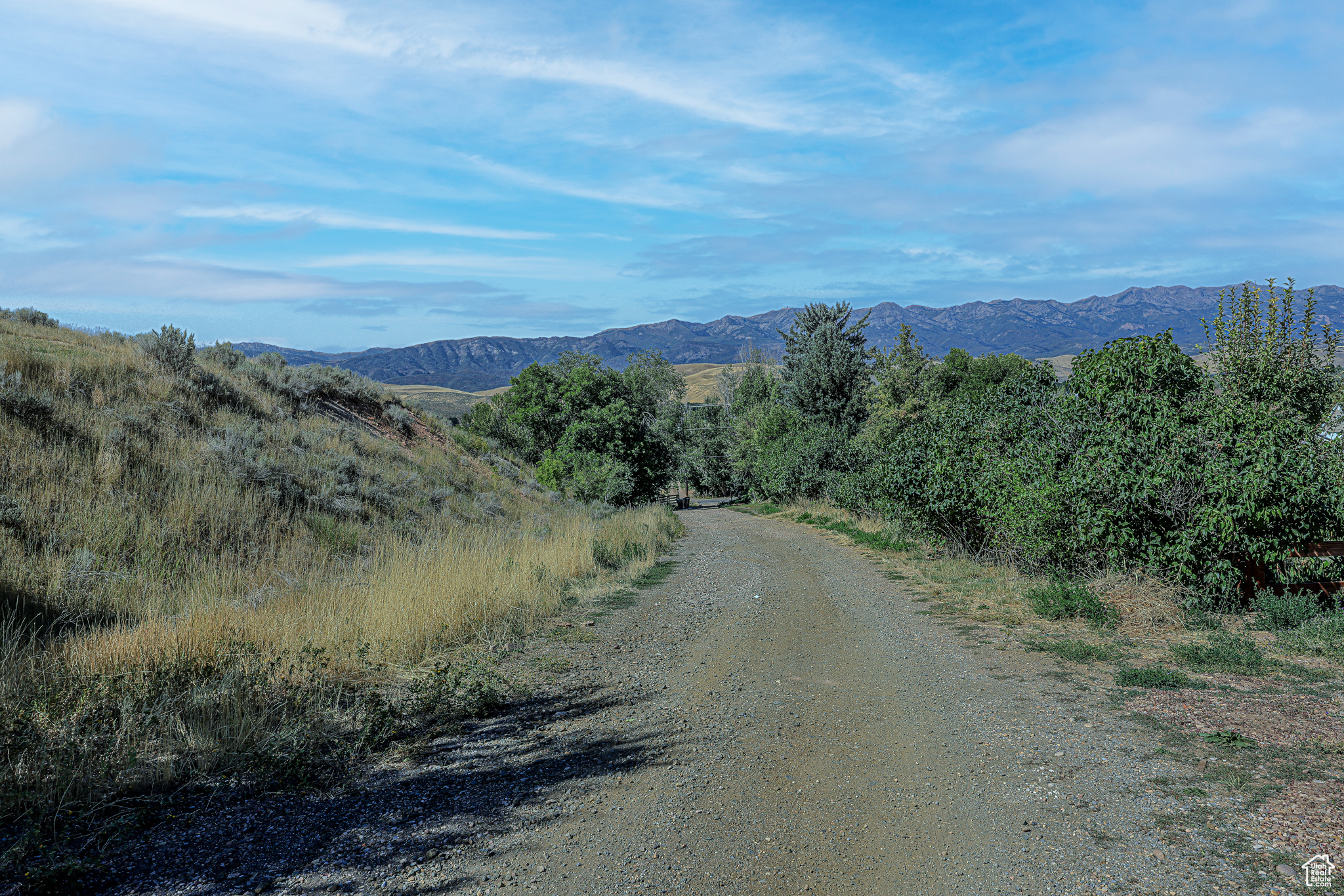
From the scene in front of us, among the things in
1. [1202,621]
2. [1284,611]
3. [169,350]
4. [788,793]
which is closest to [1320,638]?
[1284,611]

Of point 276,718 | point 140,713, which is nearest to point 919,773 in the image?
point 276,718

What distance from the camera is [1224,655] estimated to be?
662cm

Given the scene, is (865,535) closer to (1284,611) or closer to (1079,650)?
(1284,611)

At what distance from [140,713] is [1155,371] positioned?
11.5m

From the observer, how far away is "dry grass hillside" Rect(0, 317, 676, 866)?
14.7ft

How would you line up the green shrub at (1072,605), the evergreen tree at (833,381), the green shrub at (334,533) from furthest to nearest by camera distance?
the evergreen tree at (833,381) → the green shrub at (334,533) → the green shrub at (1072,605)

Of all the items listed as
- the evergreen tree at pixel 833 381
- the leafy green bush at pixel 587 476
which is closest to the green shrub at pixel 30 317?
the leafy green bush at pixel 587 476

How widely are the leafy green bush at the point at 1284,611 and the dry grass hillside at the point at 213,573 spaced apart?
8.23 meters

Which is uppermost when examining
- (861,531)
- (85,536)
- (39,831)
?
(85,536)

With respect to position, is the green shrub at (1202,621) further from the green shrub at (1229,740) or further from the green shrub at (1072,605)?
the green shrub at (1229,740)

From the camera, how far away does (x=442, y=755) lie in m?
4.88

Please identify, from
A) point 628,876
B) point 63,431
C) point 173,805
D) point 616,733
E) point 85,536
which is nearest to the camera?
point 628,876

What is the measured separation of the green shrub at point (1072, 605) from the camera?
8.36 m

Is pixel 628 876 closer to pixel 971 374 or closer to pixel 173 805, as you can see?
pixel 173 805
